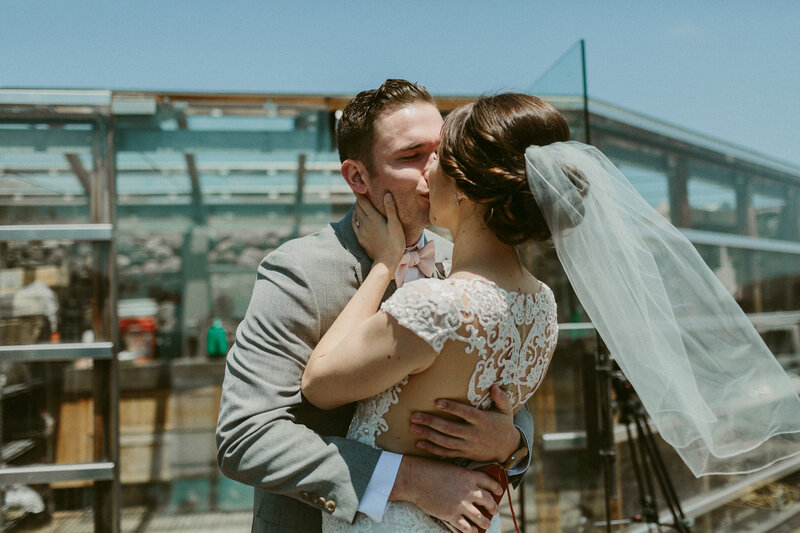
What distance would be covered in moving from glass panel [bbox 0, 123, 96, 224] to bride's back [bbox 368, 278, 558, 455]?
134 inches

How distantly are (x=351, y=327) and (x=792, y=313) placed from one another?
469 centimetres

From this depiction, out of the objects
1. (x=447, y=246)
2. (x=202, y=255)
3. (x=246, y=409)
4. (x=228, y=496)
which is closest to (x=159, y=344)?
(x=202, y=255)

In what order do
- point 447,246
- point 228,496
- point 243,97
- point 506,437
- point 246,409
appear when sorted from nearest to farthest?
A: point 246,409, point 506,437, point 447,246, point 243,97, point 228,496

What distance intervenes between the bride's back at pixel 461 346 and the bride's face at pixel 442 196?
0.24m

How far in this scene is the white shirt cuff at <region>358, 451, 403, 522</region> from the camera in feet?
4.69

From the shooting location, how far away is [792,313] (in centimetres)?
Result: 490

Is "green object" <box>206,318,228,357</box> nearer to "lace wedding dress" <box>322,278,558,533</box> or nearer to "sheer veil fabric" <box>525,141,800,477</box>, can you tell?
"lace wedding dress" <box>322,278,558,533</box>

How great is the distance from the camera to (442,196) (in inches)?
62.4

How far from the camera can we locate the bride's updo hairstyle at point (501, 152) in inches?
57.3

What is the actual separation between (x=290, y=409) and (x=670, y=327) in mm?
1022

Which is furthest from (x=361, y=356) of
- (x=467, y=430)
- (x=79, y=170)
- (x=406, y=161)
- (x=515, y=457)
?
(x=79, y=170)

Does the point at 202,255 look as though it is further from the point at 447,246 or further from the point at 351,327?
the point at 351,327

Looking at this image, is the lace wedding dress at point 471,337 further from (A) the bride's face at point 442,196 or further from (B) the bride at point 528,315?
(A) the bride's face at point 442,196

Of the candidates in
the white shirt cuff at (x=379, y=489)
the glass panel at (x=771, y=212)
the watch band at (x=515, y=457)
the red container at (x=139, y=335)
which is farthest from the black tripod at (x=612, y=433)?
the red container at (x=139, y=335)
